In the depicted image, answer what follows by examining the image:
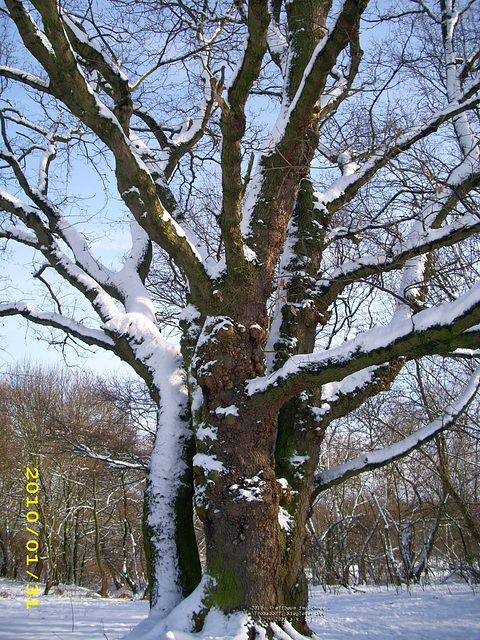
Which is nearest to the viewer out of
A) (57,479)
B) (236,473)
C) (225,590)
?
(225,590)

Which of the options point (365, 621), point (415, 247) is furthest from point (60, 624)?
Result: point (415, 247)

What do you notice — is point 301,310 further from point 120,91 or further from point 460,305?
point 120,91

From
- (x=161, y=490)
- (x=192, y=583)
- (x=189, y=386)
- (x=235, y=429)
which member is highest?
(x=189, y=386)

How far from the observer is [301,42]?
4113mm

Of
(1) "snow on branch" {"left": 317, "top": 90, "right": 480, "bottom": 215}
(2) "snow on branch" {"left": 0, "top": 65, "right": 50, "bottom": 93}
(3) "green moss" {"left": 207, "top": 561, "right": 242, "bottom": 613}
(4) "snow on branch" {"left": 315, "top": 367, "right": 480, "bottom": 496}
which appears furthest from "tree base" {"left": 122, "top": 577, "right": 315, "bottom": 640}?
(2) "snow on branch" {"left": 0, "top": 65, "right": 50, "bottom": 93}

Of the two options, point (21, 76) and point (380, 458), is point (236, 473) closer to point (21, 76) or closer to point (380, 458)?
point (380, 458)

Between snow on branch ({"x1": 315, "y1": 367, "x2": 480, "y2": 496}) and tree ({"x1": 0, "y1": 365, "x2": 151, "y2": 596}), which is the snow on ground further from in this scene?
tree ({"x1": 0, "y1": 365, "x2": 151, "y2": 596})

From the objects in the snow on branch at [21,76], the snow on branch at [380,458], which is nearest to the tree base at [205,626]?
the snow on branch at [380,458]

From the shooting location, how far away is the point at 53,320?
4.45 meters

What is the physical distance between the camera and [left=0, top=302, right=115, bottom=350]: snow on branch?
14.1 feet

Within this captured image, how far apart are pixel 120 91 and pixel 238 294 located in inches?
98.0

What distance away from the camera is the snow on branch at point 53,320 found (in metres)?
4.30

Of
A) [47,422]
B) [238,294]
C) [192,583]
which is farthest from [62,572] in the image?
[238,294]

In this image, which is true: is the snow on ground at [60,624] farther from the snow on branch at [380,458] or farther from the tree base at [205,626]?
the snow on branch at [380,458]
